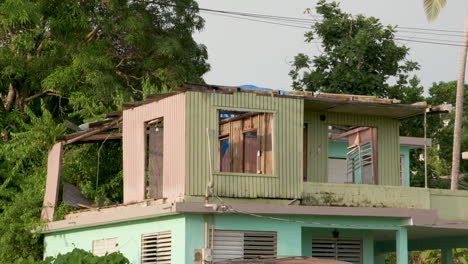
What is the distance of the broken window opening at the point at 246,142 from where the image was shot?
19359 mm

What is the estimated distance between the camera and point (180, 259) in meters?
18.0

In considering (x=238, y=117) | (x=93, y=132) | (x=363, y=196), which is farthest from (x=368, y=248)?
(x=93, y=132)

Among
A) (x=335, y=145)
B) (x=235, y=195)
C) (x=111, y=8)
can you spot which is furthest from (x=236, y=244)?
(x=111, y=8)

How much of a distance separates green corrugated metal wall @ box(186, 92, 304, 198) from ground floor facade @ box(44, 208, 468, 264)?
0.57 m

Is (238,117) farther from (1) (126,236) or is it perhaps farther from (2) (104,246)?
(2) (104,246)

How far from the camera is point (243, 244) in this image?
18562 millimetres

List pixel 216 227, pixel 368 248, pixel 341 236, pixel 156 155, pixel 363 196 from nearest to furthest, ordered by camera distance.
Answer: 1. pixel 216 227
2. pixel 363 196
3. pixel 156 155
4. pixel 341 236
5. pixel 368 248

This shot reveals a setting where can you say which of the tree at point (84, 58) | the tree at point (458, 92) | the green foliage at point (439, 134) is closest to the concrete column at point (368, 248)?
the tree at point (84, 58)

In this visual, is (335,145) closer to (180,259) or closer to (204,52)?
(204,52)

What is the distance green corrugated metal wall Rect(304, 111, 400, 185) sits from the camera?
21.6 metres

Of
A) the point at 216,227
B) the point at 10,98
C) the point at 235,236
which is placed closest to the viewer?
the point at 216,227

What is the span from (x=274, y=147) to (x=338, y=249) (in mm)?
4345

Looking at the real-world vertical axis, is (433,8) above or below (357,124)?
above

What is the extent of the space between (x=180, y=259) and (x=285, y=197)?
8.60ft
